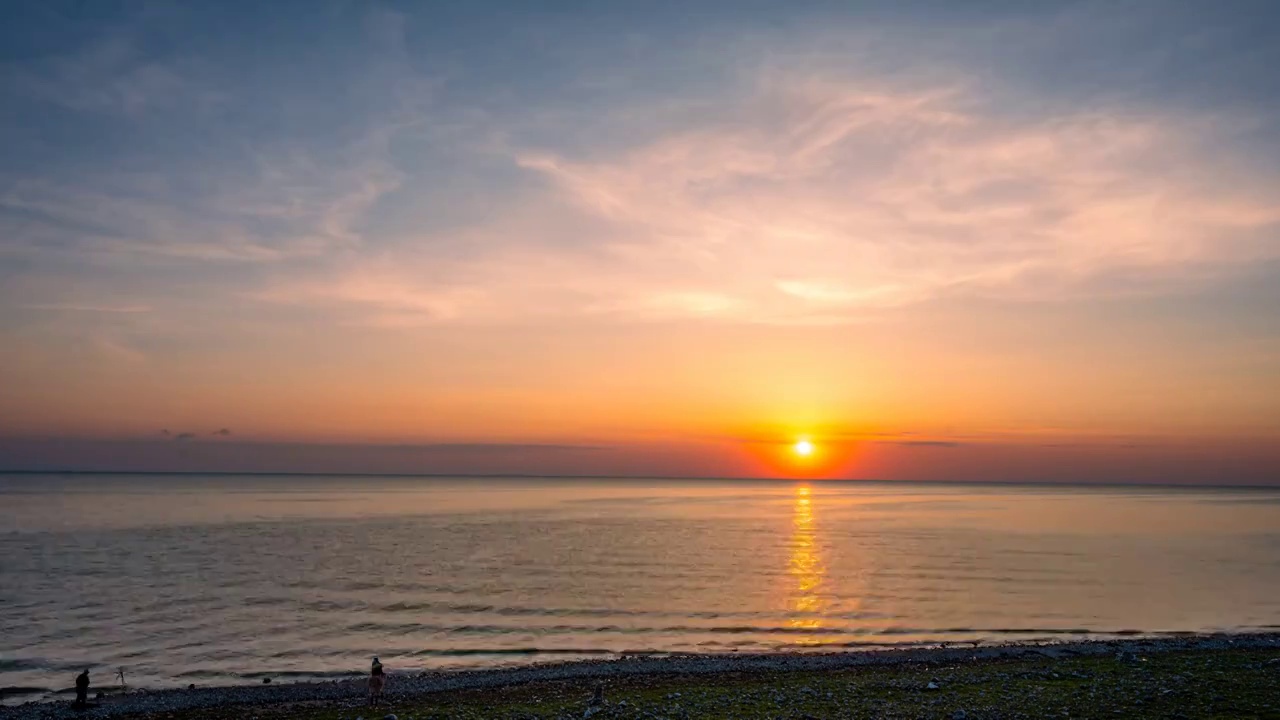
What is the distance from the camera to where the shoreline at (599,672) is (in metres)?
30.7

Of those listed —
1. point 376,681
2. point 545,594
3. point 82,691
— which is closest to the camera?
point 376,681

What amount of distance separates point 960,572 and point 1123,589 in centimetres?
1357

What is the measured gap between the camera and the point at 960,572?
2864 inches

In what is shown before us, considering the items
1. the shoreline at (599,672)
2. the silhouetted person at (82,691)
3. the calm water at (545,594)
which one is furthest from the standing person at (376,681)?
the silhouetted person at (82,691)

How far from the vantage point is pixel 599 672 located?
35.2 meters

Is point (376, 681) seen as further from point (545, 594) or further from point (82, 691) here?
point (545, 594)

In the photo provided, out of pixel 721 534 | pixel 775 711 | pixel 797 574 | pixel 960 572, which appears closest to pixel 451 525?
pixel 721 534

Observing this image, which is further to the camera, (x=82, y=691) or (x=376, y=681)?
(x=82, y=691)

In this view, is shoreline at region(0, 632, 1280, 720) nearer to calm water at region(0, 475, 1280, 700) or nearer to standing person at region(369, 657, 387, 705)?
standing person at region(369, 657, 387, 705)

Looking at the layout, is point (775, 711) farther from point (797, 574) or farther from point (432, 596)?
point (797, 574)

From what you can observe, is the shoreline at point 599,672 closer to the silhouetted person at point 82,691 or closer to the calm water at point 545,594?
the silhouetted person at point 82,691

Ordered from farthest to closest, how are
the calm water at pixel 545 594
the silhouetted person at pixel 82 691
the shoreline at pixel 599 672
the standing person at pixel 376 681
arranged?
the calm water at pixel 545 594 → the shoreline at pixel 599 672 → the silhouetted person at pixel 82 691 → the standing person at pixel 376 681

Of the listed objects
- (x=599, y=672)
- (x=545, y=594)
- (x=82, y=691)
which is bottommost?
(x=545, y=594)

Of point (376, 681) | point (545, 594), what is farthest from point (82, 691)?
point (545, 594)
